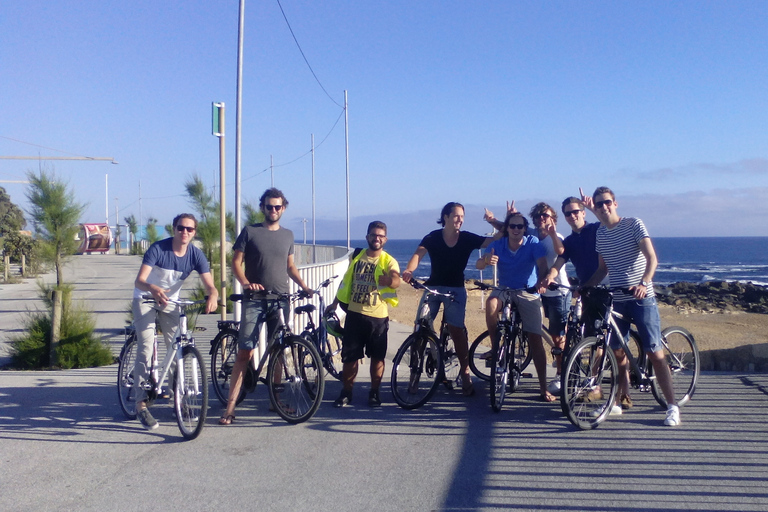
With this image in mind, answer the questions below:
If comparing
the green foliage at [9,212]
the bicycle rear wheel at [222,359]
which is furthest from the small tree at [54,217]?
the green foliage at [9,212]

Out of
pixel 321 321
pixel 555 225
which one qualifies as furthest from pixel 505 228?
pixel 321 321

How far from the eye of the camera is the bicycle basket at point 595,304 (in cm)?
581

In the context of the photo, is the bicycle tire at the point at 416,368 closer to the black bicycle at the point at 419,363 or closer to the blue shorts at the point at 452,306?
the black bicycle at the point at 419,363

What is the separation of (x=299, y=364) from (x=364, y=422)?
2.52 feet

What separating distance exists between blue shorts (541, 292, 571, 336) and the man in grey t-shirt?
8.14 feet

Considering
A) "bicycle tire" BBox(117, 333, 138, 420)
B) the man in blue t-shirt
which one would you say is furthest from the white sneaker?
"bicycle tire" BBox(117, 333, 138, 420)

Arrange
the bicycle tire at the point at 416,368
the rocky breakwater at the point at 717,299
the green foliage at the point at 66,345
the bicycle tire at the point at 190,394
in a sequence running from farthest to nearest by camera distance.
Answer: the rocky breakwater at the point at 717,299, the green foliage at the point at 66,345, the bicycle tire at the point at 416,368, the bicycle tire at the point at 190,394

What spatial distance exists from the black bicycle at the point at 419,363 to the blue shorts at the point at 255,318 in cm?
119

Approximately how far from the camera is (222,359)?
6.73 m

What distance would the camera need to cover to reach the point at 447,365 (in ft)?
23.1

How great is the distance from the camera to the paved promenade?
165 inches

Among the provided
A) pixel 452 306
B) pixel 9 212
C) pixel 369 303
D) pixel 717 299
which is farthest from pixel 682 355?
pixel 9 212

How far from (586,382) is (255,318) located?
9.63 ft

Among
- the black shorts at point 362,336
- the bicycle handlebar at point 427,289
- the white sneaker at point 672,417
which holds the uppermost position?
the bicycle handlebar at point 427,289
